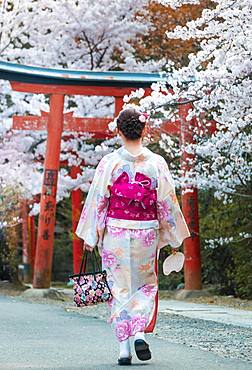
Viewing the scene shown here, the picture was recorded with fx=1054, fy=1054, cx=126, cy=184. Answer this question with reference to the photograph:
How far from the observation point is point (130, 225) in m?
7.41

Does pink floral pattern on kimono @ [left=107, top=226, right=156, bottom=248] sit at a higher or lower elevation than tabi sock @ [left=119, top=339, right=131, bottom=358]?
higher

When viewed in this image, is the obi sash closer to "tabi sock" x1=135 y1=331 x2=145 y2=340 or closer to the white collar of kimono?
the white collar of kimono

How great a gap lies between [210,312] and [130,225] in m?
6.42

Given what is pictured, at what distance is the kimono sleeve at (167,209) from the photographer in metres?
7.56

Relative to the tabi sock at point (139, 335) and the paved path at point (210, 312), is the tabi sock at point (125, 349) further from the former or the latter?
the paved path at point (210, 312)

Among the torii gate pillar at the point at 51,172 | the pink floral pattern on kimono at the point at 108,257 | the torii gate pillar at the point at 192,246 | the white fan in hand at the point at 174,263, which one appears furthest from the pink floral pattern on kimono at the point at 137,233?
the torii gate pillar at the point at 51,172

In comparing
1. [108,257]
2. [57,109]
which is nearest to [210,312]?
[57,109]

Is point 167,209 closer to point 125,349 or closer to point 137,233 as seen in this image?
point 137,233

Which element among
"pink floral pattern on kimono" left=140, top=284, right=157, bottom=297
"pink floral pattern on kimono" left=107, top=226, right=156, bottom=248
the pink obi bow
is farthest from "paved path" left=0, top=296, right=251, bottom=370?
the pink obi bow

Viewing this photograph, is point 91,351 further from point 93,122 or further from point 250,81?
point 93,122

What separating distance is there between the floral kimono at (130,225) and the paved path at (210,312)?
3861mm

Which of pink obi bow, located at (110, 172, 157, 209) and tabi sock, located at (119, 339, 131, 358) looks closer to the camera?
tabi sock, located at (119, 339, 131, 358)

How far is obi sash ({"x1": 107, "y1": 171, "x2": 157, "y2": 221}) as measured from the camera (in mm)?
7418

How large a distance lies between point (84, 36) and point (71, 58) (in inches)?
21.8
